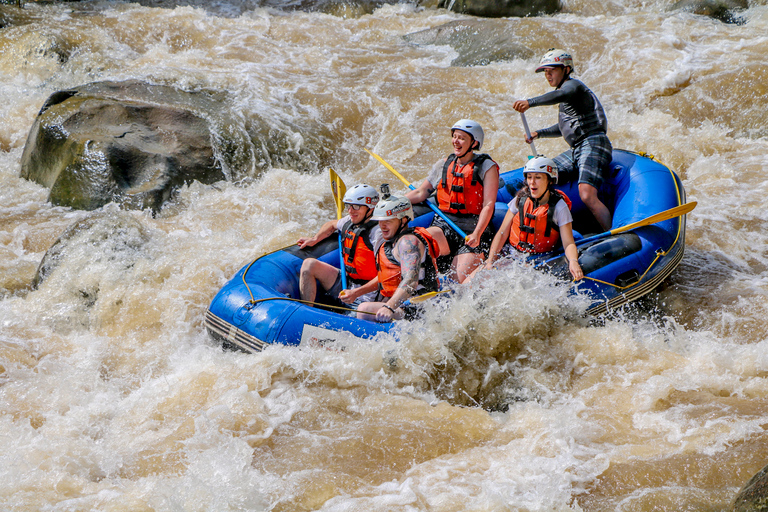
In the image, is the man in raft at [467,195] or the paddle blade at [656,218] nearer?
the paddle blade at [656,218]

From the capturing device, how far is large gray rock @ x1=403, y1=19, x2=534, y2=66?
10453 mm

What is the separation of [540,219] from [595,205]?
973 mm

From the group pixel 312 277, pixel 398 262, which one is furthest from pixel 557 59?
pixel 312 277

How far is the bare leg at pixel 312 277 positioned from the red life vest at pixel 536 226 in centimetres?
147

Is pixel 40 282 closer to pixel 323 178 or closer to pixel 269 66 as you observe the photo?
pixel 323 178

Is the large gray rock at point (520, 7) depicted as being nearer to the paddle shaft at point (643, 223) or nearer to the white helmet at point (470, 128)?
the white helmet at point (470, 128)

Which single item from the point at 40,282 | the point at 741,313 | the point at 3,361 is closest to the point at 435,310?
the point at 741,313

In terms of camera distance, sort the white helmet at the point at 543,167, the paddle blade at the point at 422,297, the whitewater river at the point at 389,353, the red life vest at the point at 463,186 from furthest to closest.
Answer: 1. the red life vest at the point at 463,186
2. the white helmet at the point at 543,167
3. the paddle blade at the point at 422,297
4. the whitewater river at the point at 389,353

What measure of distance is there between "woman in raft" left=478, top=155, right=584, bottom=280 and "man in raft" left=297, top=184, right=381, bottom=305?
839 mm

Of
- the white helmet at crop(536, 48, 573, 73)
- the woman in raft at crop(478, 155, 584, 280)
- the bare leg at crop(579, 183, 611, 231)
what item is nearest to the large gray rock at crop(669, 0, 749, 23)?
the white helmet at crop(536, 48, 573, 73)

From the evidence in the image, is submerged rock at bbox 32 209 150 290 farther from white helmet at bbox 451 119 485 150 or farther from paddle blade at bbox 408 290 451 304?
white helmet at bbox 451 119 485 150

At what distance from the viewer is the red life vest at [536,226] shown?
4.76 m

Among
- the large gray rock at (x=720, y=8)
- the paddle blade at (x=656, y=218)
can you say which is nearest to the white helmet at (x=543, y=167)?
the paddle blade at (x=656, y=218)

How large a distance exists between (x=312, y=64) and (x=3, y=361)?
24.0ft
